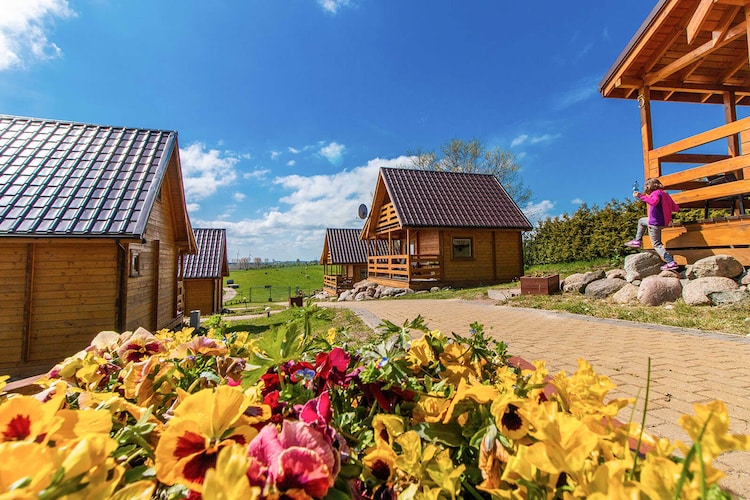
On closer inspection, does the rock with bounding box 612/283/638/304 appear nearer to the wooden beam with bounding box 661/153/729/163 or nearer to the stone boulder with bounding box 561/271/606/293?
the stone boulder with bounding box 561/271/606/293

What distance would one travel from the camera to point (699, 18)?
646 centimetres

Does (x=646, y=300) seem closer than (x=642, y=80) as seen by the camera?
Yes

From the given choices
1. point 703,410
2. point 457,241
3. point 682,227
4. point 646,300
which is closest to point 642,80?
point 682,227

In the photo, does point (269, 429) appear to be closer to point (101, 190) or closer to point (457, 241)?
point (101, 190)

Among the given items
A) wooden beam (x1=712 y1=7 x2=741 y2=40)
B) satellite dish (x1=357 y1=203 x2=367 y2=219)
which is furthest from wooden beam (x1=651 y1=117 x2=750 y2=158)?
satellite dish (x1=357 y1=203 x2=367 y2=219)

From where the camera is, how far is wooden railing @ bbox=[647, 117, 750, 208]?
628 cm

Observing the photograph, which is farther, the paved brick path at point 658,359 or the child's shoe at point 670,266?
the child's shoe at point 670,266

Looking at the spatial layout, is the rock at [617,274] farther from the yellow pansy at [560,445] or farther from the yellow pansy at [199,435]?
the yellow pansy at [199,435]

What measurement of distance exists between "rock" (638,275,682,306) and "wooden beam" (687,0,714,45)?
473cm

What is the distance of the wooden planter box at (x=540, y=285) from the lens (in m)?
9.08

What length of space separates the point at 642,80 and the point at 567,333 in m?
7.33

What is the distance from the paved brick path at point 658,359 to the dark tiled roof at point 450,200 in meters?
9.48

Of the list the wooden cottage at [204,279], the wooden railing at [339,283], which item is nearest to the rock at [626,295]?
the wooden railing at [339,283]

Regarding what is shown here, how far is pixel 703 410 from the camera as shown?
443 mm
